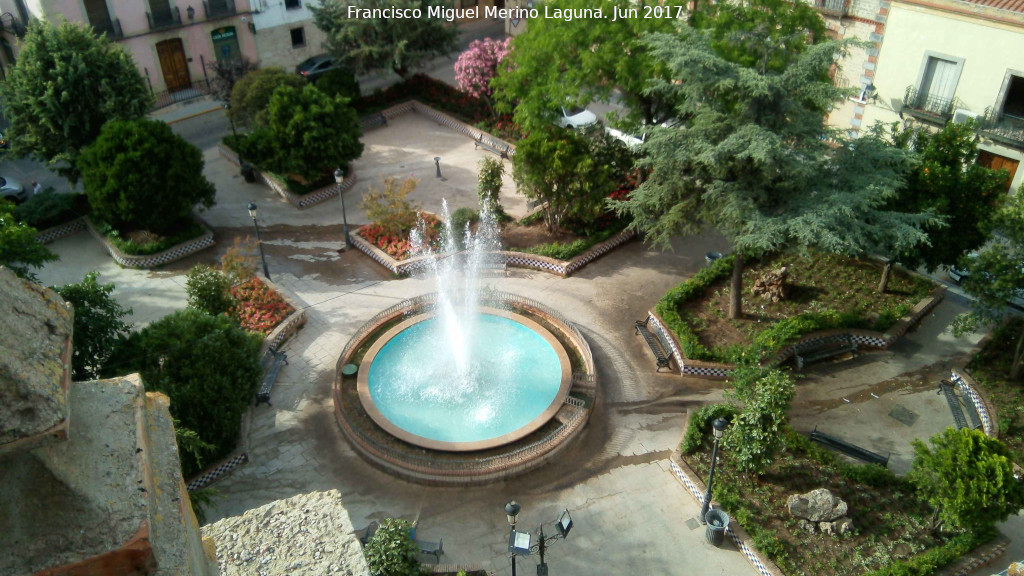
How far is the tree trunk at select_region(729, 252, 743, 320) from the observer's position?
22.0 meters

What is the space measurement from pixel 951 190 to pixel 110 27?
31.3 m

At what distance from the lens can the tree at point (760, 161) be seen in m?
19.0

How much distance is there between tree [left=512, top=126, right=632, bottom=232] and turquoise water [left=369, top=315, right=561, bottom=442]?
16.2 ft

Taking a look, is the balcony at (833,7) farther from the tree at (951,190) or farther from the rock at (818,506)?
the rock at (818,506)

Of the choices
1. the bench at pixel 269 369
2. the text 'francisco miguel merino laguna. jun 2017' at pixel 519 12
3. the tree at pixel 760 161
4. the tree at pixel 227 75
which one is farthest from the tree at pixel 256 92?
the tree at pixel 760 161

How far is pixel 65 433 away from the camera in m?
3.83

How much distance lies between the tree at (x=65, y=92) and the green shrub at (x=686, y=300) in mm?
18900

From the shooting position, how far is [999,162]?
25734mm

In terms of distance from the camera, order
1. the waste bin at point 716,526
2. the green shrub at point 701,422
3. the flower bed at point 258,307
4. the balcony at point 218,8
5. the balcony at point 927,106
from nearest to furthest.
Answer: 1. the waste bin at point 716,526
2. the green shrub at point 701,422
3. the flower bed at point 258,307
4. the balcony at point 927,106
5. the balcony at point 218,8

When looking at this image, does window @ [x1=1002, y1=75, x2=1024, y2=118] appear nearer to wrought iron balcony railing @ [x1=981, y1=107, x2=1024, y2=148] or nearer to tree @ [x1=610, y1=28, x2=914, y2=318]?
wrought iron balcony railing @ [x1=981, y1=107, x2=1024, y2=148]

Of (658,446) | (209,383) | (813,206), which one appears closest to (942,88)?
(813,206)

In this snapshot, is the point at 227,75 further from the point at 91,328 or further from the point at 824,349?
the point at 824,349

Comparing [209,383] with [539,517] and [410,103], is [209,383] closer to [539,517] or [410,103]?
[539,517]

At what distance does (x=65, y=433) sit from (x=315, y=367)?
18.4m
